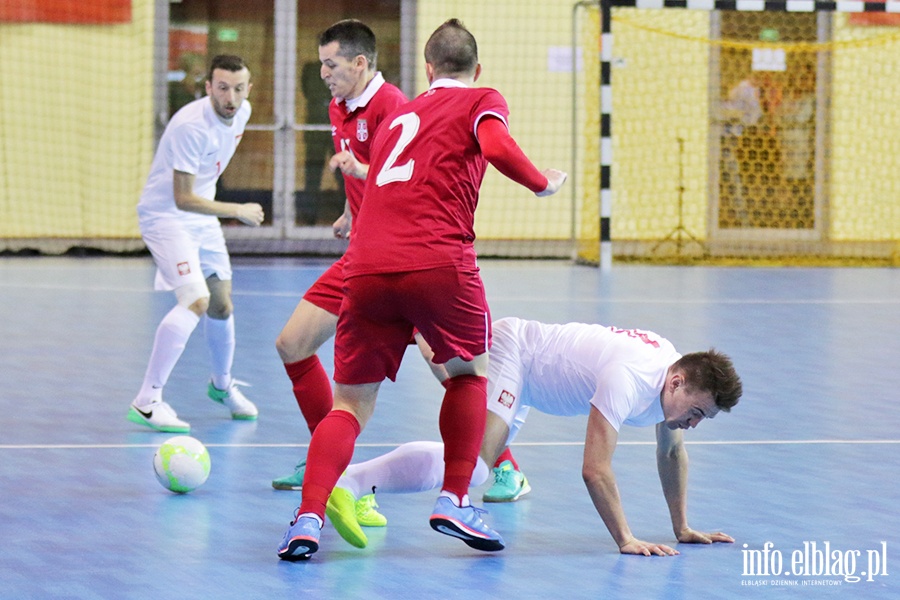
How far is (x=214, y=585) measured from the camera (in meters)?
3.28

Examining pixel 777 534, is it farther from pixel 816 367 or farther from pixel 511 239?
pixel 511 239

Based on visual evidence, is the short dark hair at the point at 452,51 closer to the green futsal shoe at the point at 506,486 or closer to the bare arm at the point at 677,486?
the bare arm at the point at 677,486

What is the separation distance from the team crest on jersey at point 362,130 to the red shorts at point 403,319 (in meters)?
0.97

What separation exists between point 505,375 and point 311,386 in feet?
2.50

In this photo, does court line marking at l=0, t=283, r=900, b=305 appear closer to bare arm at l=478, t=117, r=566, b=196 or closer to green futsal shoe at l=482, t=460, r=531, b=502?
green futsal shoe at l=482, t=460, r=531, b=502

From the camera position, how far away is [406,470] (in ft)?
12.7

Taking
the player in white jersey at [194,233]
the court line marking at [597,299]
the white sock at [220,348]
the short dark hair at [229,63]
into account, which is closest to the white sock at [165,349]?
the player in white jersey at [194,233]

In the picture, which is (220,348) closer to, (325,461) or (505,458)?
(505,458)

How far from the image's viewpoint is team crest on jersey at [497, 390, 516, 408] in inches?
161

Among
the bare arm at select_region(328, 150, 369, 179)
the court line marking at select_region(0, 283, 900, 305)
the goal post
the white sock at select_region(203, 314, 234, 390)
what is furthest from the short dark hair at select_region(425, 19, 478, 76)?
the goal post

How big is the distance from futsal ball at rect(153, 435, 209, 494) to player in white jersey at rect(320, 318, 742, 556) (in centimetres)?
73

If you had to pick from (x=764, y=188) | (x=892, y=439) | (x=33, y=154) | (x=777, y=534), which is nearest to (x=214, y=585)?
(x=777, y=534)

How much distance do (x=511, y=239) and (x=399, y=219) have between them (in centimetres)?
1166

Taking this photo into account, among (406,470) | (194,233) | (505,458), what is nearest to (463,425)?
(406,470)
